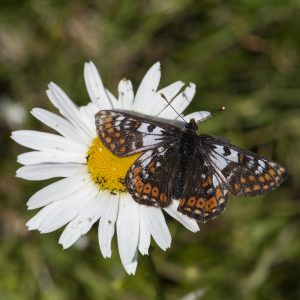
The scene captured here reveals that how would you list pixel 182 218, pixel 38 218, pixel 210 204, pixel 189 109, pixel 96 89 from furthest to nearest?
pixel 189 109 < pixel 96 89 < pixel 38 218 < pixel 182 218 < pixel 210 204

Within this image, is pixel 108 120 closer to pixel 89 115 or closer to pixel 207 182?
pixel 89 115

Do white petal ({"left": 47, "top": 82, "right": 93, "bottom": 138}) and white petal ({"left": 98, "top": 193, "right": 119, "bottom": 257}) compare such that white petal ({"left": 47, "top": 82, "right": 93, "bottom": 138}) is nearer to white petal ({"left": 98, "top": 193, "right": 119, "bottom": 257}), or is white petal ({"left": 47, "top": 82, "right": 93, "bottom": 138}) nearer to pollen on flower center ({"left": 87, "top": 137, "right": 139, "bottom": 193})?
pollen on flower center ({"left": 87, "top": 137, "right": 139, "bottom": 193})

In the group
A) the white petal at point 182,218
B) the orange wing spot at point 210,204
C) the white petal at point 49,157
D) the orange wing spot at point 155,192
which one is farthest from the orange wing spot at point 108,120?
the orange wing spot at point 210,204

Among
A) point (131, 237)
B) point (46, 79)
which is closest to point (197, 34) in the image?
point (46, 79)

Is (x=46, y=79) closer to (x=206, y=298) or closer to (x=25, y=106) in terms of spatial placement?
(x=25, y=106)

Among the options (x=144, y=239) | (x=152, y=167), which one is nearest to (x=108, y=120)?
(x=152, y=167)

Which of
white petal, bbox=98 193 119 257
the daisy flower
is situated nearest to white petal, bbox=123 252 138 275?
the daisy flower
